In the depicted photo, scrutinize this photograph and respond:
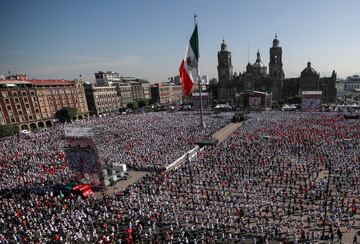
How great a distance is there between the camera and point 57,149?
45250 millimetres

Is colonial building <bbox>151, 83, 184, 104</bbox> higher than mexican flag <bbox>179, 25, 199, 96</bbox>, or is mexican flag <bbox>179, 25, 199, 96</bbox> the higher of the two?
mexican flag <bbox>179, 25, 199, 96</bbox>

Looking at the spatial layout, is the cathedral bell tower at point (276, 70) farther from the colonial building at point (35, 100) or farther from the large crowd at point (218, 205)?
the colonial building at point (35, 100)

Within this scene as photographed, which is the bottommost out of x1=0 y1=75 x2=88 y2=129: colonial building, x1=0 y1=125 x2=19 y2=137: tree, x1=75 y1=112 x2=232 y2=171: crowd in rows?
x1=75 y1=112 x2=232 y2=171: crowd in rows

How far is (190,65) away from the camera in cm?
2722

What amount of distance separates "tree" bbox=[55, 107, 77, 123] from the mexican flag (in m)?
67.3

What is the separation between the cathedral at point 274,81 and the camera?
97.1 metres

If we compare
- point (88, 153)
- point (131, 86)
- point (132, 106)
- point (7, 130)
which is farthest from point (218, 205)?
point (131, 86)

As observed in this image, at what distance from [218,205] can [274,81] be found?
91171 millimetres

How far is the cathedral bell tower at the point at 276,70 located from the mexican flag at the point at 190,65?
269ft

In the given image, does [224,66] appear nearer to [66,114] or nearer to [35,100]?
[66,114]

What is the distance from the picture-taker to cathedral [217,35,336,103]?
97.1 metres

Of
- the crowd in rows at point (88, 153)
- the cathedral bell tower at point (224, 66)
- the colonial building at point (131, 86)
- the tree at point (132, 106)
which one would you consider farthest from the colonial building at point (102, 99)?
the cathedral bell tower at point (224, 66)

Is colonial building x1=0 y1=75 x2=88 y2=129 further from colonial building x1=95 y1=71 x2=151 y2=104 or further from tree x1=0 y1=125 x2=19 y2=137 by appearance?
colonial building x1=95 y1=71 x2=151 y2=104

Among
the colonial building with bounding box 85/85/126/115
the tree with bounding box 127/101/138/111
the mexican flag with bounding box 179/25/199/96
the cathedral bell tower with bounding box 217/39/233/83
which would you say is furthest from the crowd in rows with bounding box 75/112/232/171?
the cathedral bell tower with bounding box 217/39/233/83
